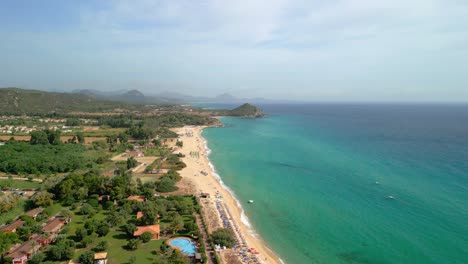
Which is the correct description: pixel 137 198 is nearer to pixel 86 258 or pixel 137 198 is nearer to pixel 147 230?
pixel 147 230

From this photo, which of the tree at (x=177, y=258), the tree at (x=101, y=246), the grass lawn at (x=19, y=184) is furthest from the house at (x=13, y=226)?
the tree at (x=177, y=258)

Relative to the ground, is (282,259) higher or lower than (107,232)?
lower

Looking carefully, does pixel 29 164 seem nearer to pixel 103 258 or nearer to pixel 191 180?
pixel 191 180

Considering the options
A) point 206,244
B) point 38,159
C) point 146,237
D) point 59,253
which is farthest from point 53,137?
point 206,244

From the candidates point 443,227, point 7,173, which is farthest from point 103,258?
point 7,173

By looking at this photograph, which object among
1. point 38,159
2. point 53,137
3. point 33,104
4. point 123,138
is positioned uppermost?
point 33,104

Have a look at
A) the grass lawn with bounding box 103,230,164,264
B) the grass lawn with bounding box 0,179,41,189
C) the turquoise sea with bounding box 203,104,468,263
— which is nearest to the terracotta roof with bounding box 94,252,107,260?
the grass lawn with bounding box 103,230,164,264
